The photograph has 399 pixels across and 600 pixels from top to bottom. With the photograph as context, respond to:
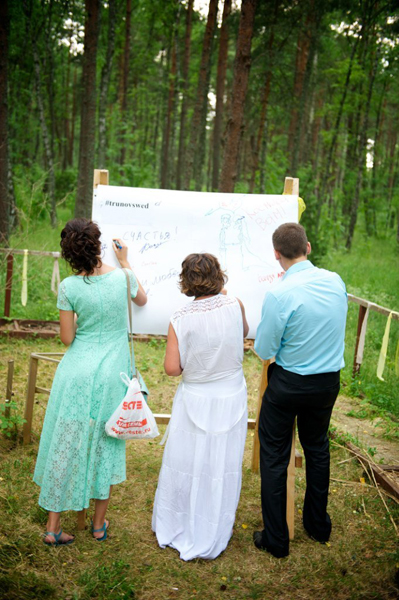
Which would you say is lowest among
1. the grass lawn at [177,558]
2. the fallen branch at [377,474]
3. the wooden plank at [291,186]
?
the grass lawn at [177,558]

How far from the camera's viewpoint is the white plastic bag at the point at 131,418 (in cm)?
281

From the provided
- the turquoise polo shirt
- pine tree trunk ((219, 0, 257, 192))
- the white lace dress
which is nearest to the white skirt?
the white lace dress

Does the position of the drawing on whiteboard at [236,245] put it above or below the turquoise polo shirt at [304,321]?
above

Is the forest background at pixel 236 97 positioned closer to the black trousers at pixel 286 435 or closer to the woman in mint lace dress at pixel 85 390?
the black trousers at pixel 286 435

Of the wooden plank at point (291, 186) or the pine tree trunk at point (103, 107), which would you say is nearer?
the wooden plank at point (291, 186)

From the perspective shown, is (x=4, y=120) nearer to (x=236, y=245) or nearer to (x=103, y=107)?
(x=103, y=107)

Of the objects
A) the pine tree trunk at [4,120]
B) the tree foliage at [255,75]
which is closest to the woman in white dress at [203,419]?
the tree foliage at [255,75]

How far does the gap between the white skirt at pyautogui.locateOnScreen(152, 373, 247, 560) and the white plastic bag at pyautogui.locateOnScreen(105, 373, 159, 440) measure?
8.0 inches

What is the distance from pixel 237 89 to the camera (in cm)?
808

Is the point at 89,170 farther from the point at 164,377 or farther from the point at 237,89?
the point at 164,377

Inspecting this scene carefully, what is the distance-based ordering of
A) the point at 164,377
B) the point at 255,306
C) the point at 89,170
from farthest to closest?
the point at 89,170 → the point at 164,377 → the point at 255,306

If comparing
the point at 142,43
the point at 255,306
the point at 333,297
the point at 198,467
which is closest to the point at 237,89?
the point at 255,306

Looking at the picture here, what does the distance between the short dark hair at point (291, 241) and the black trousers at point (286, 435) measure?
2.12 feet

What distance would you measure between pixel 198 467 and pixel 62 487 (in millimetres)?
758
